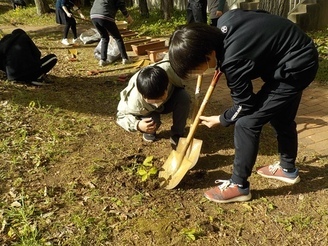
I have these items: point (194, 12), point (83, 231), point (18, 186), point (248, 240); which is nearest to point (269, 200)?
point (248, 240)

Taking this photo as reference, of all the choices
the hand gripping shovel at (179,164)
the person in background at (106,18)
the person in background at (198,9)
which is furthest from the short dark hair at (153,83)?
the person in background at (198,9)

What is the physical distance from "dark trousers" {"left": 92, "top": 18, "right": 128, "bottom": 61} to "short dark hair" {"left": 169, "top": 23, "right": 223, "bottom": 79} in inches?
153

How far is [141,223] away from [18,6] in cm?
1614

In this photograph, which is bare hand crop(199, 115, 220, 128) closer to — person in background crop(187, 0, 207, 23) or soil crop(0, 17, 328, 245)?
soil crop(0, 17, 328, 245)

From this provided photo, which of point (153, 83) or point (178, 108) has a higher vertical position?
point (153, 83)

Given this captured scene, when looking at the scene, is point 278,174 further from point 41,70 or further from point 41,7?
point 41,7

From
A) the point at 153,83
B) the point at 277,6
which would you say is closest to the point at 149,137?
the point at 153,83

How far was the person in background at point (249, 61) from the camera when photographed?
1805 millimetres

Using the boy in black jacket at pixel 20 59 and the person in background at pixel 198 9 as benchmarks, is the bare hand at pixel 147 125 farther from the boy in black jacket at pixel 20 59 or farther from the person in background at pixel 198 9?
the person in background at pixel 198 9

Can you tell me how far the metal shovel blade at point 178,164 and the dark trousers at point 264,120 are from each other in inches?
15.9

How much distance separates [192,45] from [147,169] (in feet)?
4.28

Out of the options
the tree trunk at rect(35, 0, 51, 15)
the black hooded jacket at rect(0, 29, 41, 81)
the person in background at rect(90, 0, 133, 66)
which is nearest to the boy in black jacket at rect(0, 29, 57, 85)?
the black hooded jacket at rect(0, 29, 41, 81)

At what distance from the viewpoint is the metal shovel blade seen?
8.38 ft

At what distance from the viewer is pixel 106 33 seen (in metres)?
5.62
